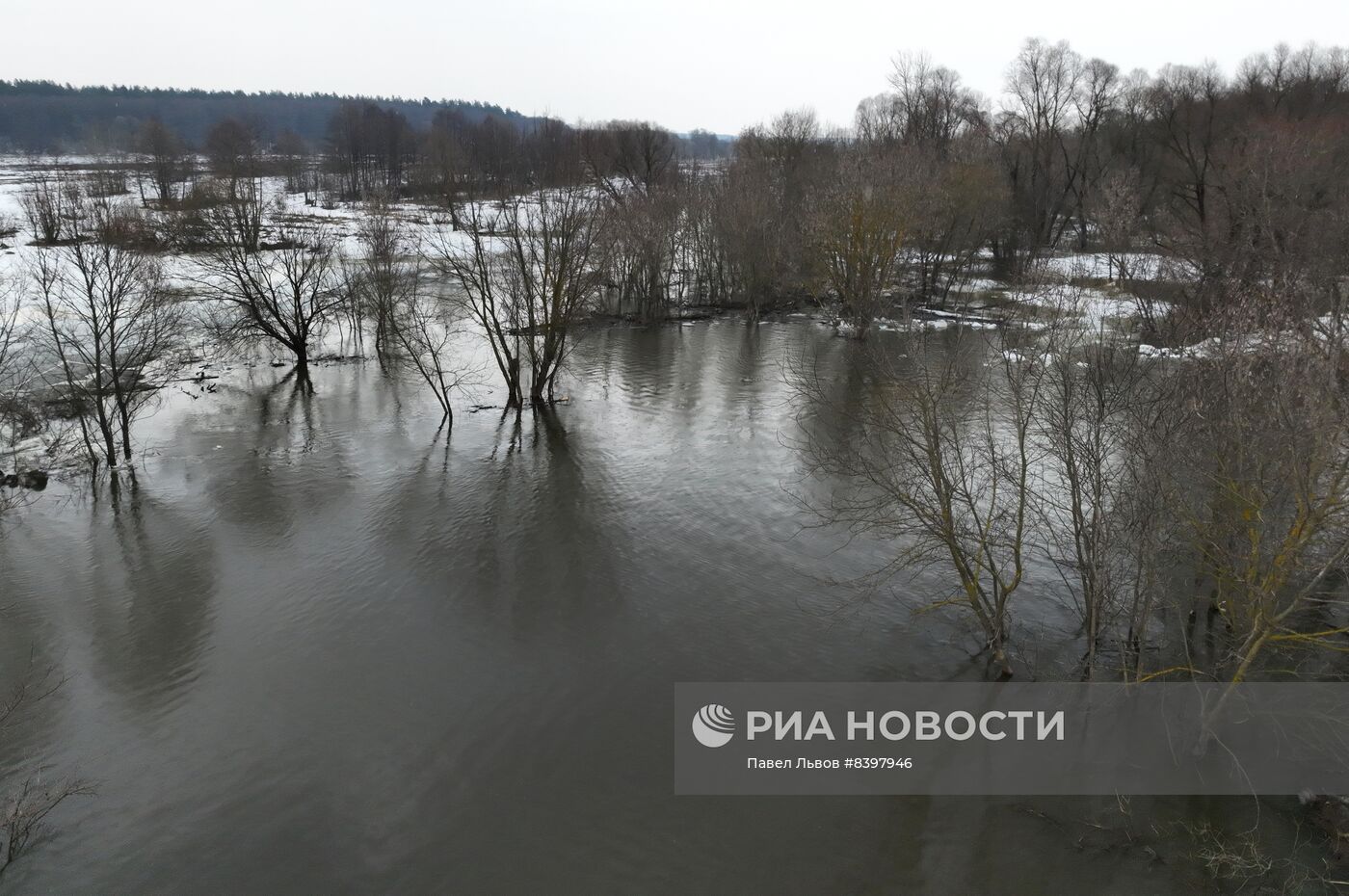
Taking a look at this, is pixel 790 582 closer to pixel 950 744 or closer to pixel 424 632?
pixel 950 744

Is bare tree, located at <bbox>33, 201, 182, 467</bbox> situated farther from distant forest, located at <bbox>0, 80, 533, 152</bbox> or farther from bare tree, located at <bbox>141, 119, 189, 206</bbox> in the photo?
distant forest, located at <bbox>0, 80, 533, 152</bbox>

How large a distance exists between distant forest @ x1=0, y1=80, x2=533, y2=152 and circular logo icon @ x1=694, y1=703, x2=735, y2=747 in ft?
354

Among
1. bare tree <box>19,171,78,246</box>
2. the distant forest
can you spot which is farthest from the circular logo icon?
the distant forest

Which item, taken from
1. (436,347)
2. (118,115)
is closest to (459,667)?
(436,347)

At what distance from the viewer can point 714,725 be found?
12297 millimetres

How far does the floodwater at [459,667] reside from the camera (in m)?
9.91

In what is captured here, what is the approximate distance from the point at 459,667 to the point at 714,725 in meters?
4.58

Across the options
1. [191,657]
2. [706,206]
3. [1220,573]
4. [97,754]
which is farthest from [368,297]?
[1220,573]

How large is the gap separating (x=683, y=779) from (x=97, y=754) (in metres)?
8.53

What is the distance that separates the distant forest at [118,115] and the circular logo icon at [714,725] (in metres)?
108

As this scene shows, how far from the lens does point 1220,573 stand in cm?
1045

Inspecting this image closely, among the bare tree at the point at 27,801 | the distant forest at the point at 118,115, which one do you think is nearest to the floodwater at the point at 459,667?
the bare tree at the point at 27,801

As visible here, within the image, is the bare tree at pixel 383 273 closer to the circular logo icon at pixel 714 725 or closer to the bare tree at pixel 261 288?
the bare tree at pixel 261 288

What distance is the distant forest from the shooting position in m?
115
